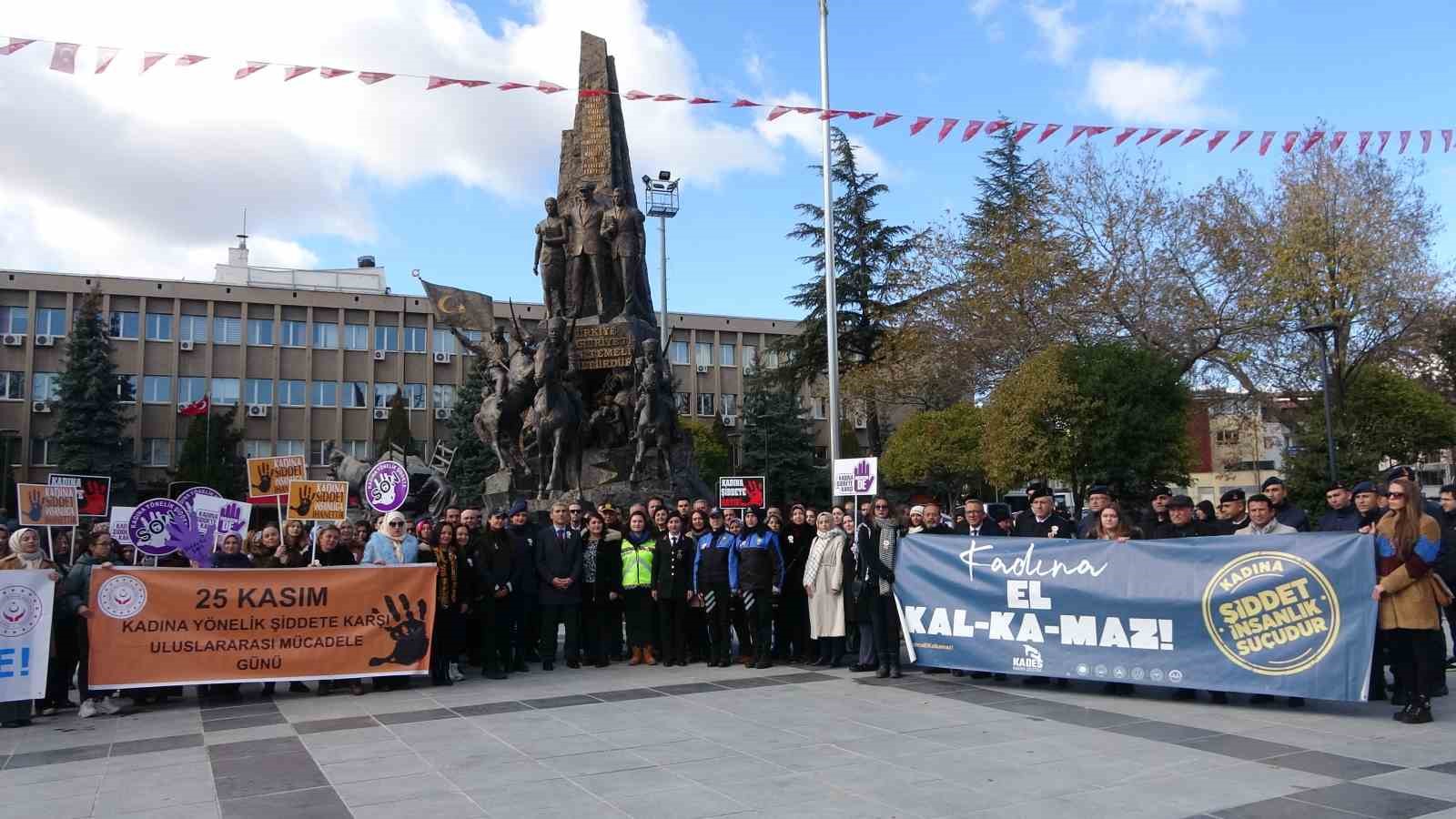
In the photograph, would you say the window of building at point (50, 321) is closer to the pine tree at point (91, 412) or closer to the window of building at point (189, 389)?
the pine tree at point (91, 412)

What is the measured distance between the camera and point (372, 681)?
10445 millimetres

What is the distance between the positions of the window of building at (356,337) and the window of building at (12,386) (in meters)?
14.1

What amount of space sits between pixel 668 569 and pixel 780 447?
118 feet

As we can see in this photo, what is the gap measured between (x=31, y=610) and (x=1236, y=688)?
9811 mm

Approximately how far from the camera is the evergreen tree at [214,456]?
151ft

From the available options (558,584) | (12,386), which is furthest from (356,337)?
(558,584)

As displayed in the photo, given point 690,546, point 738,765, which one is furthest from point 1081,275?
point 738,765

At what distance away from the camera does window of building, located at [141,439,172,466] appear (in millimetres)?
50312

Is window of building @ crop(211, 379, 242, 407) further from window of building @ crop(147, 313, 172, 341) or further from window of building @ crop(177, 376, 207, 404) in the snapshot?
window of building @ crop(147, 313, 172, 341)

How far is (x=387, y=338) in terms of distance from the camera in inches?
2169

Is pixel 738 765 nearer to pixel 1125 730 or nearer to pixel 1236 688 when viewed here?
pixel 1125 730

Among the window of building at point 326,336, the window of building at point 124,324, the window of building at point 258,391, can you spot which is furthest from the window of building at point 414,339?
the window of building at point 124,324

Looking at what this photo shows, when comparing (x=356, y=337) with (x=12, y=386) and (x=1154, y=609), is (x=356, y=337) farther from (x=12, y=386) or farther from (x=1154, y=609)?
(x=1154, y=609)

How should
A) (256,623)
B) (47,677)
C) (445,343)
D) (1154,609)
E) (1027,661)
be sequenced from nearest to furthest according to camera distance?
(1154,609) < (47,677) < (1027,661) < (256,623) < (445,343)
